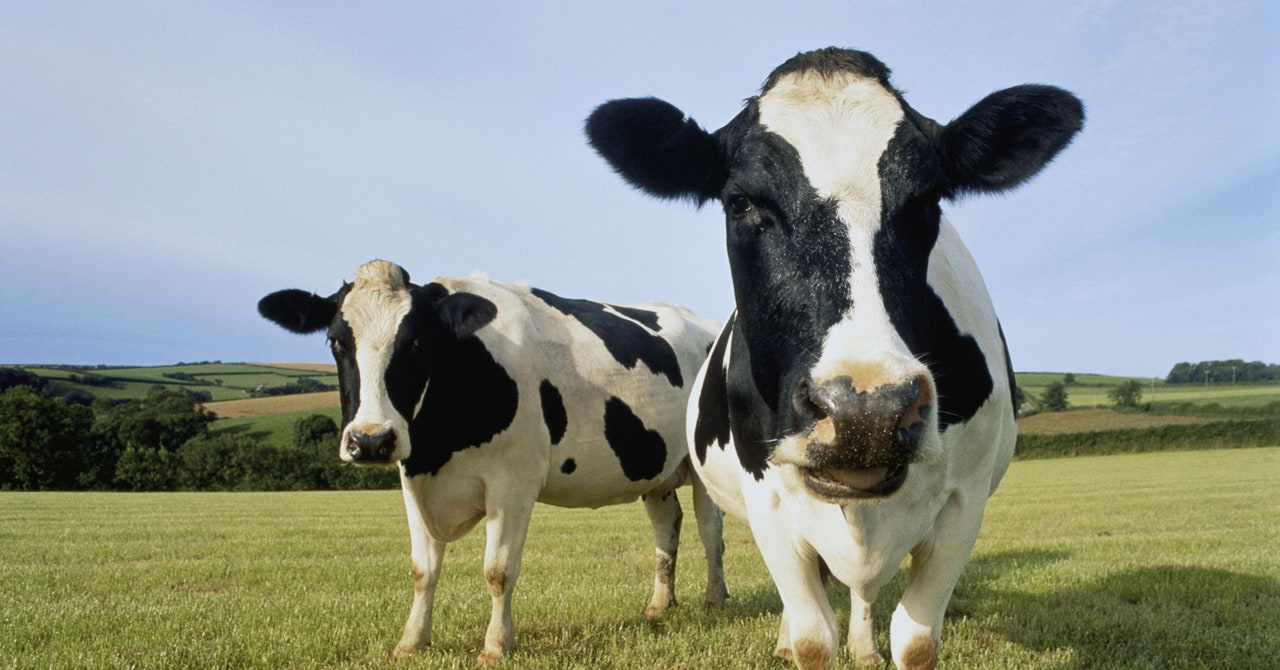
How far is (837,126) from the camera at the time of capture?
2.60 metres

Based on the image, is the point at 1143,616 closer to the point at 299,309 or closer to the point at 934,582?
the point at 934,582

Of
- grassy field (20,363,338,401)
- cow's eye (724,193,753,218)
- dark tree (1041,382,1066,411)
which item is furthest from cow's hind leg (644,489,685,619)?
grassy field (20,363,338,401)

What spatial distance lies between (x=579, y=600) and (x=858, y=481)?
5.17 metres

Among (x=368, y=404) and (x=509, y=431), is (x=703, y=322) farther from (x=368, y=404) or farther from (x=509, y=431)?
(x=368, y=404)

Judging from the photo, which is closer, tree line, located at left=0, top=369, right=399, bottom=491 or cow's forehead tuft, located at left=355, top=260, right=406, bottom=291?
cow's forehead tuft, located at left=355, top=260, right=406, bottom=291

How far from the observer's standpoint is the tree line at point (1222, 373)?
267 ft

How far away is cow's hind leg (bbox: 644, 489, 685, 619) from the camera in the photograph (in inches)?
268

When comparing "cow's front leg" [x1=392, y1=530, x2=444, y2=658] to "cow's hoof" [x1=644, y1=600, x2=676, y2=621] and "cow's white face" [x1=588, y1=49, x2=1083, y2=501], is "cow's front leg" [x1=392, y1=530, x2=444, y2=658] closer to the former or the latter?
"cow's hoof" [x1=644, y1=600, x2=676, y2=621]

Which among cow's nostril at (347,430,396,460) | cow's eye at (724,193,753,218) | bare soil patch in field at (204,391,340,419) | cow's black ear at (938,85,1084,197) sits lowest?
bare soil patch in field at (204,391,340,419)

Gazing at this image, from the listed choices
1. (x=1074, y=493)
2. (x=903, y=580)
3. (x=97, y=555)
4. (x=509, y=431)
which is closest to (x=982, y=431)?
(x=509, y=431)

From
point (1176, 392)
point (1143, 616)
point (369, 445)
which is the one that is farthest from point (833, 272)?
point (1176, 392)

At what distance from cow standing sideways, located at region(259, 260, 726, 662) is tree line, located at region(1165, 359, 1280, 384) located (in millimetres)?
97209

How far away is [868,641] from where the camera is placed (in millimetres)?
4824

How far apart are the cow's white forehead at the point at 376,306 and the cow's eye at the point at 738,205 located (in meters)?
3.21
